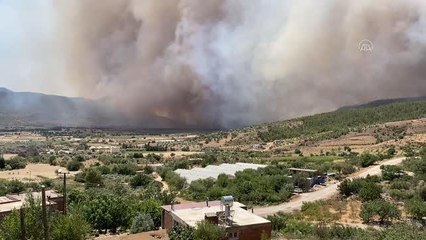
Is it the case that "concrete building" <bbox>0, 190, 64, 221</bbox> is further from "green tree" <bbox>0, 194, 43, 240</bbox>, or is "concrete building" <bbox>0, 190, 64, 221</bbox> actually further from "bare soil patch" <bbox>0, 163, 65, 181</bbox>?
"bare soil patch" <bbox>0, 163, 65, 181</bbox>

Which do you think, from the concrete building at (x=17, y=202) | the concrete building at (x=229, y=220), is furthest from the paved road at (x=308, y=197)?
the concrete building at (x=17, y=202)

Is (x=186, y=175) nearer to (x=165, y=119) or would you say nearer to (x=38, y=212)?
(x=38, y=212)

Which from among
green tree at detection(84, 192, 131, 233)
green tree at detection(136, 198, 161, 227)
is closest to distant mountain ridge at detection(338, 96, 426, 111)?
green tree at detection(136, 198, 161, 227)

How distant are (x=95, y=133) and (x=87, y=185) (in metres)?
68.9

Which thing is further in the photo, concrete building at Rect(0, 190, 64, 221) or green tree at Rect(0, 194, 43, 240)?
concrete building at Rect(0, 190, 64, 221)

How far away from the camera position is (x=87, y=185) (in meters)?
37.9

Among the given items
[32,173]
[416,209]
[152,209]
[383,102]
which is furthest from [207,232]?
[383,102]

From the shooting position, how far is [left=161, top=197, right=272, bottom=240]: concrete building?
19422mm

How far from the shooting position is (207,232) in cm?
1805

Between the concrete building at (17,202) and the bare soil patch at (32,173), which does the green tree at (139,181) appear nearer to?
the bare soil patch at (32,173)

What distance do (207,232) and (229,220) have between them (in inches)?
71.2

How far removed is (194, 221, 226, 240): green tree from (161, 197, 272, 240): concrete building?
2.96 ft

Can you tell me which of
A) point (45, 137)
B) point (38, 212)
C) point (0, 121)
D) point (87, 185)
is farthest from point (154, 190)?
point (0, 121)

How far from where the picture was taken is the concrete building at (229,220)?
63.7ft
